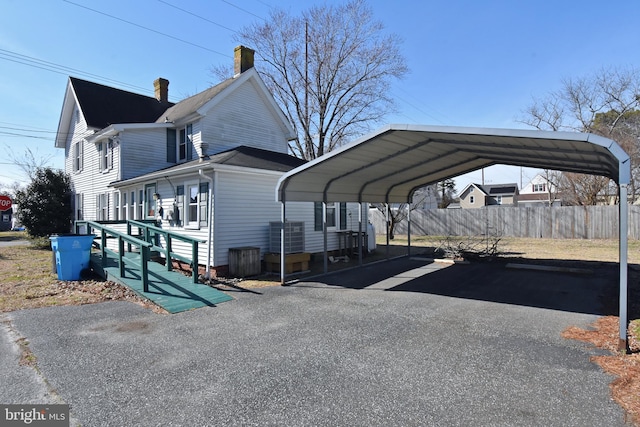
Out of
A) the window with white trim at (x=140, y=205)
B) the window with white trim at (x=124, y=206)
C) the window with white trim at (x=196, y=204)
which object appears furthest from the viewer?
the window with white trim at (x=124, y=206)

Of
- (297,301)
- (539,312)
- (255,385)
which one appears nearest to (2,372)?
(255,385)

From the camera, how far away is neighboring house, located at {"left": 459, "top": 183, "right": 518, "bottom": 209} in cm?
5191

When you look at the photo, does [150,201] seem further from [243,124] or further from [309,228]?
[309,228]

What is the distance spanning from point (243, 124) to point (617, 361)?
14196 mm

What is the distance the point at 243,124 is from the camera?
15.2 meters

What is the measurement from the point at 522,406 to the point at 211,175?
8687mm

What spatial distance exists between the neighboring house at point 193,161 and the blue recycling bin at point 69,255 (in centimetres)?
270

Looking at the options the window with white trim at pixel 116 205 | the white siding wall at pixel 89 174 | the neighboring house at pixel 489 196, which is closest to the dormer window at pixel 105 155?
the white siding wall at pixel 89 174

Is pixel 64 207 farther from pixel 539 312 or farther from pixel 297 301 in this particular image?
pixel 539 312

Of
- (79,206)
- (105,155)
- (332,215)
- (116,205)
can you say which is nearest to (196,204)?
(332,215)

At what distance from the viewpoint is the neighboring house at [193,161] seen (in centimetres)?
1022

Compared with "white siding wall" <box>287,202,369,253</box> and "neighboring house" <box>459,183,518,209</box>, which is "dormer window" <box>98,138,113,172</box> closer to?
"white siding wall" <box>287,202,369,253</box>

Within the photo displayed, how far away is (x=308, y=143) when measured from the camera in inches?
1043

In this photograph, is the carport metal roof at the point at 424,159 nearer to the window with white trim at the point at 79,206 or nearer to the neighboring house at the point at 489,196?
the window with white trim at the point at 79,206
